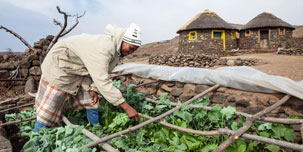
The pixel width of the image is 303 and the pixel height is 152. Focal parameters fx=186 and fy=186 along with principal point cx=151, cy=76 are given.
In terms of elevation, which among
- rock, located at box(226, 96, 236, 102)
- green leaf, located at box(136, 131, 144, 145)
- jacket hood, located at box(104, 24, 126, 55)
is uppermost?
jacket hood, located at box(104, 24, 126, 55)

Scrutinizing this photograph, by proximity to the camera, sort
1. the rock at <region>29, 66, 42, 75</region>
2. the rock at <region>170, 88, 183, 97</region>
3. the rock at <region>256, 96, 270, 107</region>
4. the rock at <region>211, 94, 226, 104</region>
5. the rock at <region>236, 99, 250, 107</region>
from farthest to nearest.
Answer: the rock at <region>29, 66, 42, 75</region> → the rock at <region>170, 88, 183, 97</region> → the rock at <region>211, 94, 226, 104</region> → the rock at <region>236, 99, 250, 107</region> → the rock at <region>256, 96, 270, 107</region>

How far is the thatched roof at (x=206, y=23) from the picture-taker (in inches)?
560

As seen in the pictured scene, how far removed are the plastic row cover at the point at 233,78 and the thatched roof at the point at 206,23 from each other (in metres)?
11.9

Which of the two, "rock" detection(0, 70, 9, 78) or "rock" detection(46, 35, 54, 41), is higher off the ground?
"rock" detection(46, 35, 54, 41)

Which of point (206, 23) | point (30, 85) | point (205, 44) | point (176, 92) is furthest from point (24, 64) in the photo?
point (206, 23)

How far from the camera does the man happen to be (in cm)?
181

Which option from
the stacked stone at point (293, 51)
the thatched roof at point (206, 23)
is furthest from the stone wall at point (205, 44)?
the stacked stone at point (293, 51)

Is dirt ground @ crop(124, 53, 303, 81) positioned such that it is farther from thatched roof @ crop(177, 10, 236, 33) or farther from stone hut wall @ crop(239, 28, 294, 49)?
stone hut wall @ crop(239, 28, 294, 49)

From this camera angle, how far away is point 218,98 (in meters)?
2.77

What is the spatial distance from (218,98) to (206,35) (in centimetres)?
1261

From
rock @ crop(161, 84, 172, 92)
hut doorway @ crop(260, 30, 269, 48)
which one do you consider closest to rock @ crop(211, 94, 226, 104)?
rock @ crop(161, 84, 172, 92)

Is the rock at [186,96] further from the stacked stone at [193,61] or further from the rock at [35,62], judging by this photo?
the rock at [35,62]

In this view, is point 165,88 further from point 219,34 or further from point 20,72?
point 219,34

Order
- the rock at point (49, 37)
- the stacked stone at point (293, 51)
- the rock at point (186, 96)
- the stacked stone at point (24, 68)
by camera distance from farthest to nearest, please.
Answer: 1. the stacked stone at point (293, 51)
2. the rock at point (49, 37)
3. the stacked stone at point (24, 68)
4. the rock at point (186, 96)
